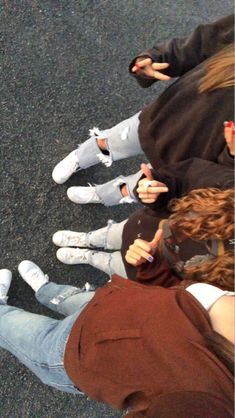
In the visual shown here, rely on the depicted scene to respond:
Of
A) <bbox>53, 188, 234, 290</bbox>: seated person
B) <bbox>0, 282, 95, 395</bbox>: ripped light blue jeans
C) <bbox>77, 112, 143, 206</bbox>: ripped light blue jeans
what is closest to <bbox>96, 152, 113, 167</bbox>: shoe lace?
<bbox>77, 112, 143, 206</bbox>: ripped light blue jeans

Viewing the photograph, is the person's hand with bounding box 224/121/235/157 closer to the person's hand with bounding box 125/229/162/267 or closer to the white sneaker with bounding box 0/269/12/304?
the person's hand with bounding box 125/229/162/267

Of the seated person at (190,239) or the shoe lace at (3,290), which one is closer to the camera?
the seated person at (190,239)

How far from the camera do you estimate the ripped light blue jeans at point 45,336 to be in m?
0.90

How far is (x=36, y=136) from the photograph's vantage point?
1.40 m

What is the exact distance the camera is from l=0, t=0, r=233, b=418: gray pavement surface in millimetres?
1335

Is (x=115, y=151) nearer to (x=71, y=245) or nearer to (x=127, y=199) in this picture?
(x=127, y=199)

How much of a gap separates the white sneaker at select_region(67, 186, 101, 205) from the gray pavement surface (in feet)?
0.13

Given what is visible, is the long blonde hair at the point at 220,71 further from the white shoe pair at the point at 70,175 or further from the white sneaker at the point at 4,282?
the white sneaker at the point at 4,282

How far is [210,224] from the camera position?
815 millimetres

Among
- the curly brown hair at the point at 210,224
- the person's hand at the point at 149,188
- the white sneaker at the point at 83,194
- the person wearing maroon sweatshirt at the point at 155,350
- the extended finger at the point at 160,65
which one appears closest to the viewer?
the person wearing maroon sweatshirt at the point at 155,350

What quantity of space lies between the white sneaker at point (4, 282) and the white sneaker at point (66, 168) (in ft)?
1.09

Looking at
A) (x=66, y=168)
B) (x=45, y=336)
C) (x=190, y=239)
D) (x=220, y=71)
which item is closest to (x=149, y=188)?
(x=190, y=239)

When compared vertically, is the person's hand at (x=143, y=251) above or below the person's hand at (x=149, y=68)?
below

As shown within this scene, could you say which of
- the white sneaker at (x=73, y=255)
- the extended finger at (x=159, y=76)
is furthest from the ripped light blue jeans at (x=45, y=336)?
the extended finger at (x=159, y=76)
